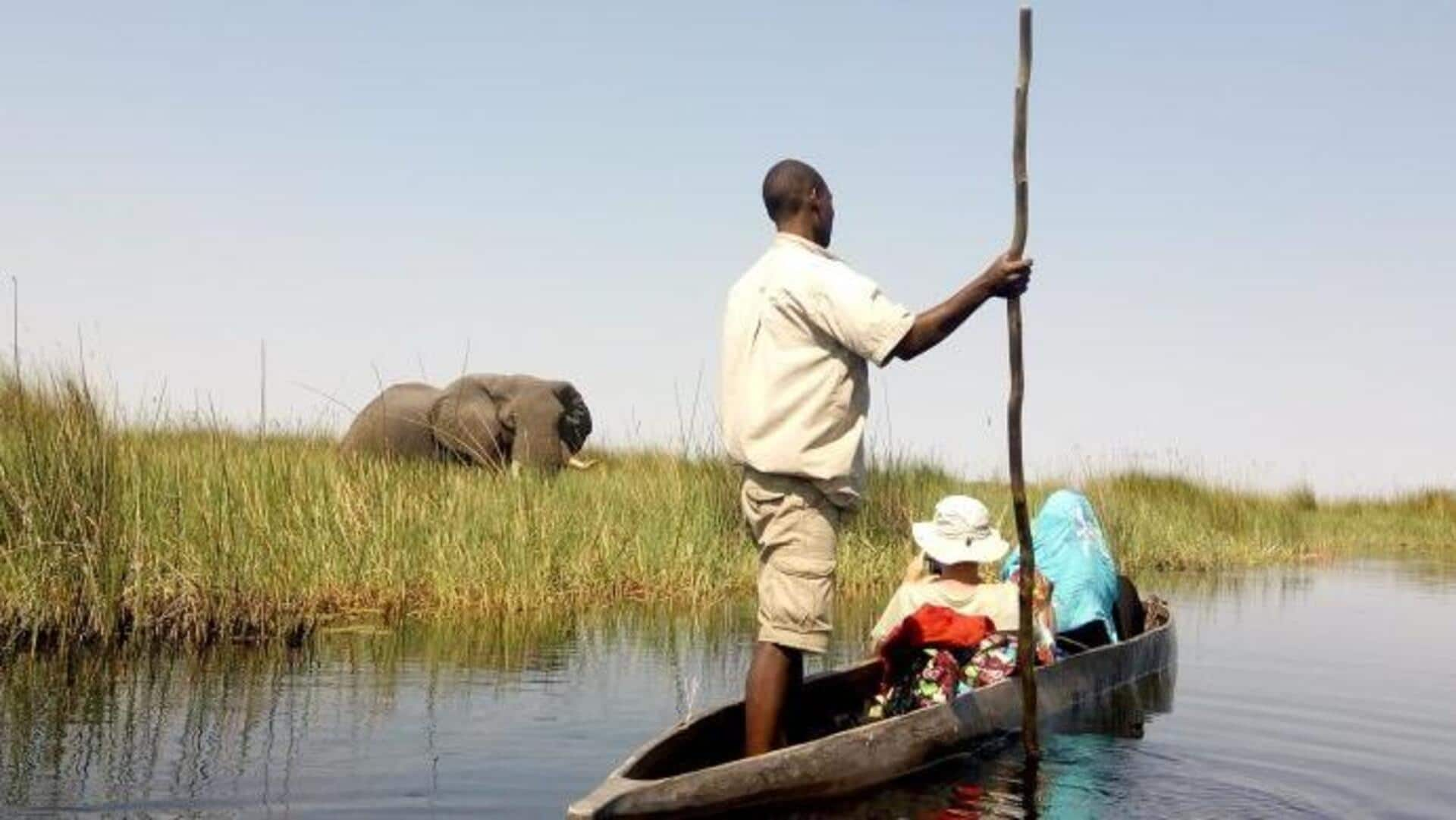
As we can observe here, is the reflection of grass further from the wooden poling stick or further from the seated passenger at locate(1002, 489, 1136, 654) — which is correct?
the wooden poling stick

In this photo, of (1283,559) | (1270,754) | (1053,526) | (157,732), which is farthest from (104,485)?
(1283,559)

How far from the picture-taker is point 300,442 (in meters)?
13.1

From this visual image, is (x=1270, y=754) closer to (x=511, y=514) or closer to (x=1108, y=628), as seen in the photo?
(x=1108, y=628)

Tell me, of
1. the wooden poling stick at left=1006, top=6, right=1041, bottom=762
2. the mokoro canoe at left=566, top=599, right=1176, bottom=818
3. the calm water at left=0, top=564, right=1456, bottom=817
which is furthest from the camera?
the wooden poling stick at left=1006, top=6, right=1041, bottom=762

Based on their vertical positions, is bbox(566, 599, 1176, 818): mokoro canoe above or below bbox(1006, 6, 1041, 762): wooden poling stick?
below

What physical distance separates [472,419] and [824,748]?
18515 millimetres

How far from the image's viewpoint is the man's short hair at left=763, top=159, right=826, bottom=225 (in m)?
6.09

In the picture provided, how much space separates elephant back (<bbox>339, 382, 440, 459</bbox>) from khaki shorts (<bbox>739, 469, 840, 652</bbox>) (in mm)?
18344

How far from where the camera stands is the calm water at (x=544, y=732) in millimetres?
6004

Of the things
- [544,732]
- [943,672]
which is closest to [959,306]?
[943,672]

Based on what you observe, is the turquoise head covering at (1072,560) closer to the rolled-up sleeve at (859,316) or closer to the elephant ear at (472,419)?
the rolled-up sleeve at (859,316)

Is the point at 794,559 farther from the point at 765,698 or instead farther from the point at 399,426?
the point at 399,426

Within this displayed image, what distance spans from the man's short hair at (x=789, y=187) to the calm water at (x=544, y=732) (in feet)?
7.15

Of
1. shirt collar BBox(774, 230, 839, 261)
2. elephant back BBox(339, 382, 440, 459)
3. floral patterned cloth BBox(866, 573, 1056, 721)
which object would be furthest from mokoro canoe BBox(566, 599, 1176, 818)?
elephant back BBox(339, 382, 440, 459)
